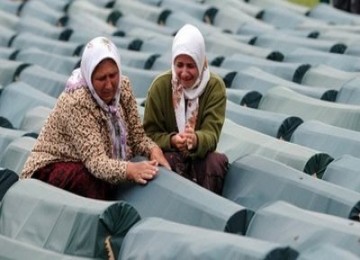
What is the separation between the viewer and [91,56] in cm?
700

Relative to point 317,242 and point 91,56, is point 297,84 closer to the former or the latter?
point 91,56

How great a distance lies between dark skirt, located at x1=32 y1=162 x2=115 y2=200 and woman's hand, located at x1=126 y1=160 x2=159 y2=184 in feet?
0.72

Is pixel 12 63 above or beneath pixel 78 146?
beneath

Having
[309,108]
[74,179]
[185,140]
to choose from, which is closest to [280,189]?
[185,140]

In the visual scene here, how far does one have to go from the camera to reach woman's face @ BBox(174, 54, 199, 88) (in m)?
7.45

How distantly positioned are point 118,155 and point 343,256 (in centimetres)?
197

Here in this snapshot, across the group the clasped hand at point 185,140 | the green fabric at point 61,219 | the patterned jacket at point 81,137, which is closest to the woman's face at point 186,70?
the clasped hand at point 185,140

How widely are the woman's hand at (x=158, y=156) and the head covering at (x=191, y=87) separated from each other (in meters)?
0.29

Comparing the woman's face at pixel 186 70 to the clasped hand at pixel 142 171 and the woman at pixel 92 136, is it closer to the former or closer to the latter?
the woman at pixel 92 136

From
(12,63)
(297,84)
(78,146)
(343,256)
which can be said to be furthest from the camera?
(12,63)

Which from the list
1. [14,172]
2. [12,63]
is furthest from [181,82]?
[12,63]

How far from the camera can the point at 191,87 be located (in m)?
7.51

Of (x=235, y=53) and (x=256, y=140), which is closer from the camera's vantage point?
(x=256, y=140)

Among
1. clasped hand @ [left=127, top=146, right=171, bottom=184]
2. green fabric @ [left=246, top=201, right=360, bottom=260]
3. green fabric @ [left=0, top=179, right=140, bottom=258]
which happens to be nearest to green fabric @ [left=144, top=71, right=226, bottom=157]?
clasped hand @ [left=127, top=146, right=171, bottom=184]
